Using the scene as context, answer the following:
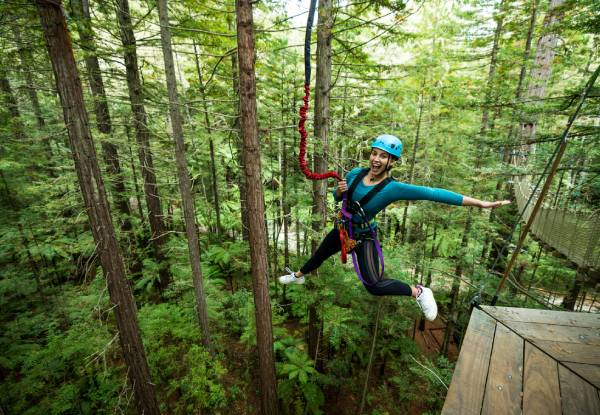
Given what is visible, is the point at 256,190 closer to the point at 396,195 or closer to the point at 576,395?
the point at 396,195

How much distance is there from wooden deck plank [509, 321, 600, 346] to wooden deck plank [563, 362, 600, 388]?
0.31 m

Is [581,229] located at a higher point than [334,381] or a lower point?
higher

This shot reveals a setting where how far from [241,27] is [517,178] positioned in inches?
437

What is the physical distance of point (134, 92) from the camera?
7.06 metres

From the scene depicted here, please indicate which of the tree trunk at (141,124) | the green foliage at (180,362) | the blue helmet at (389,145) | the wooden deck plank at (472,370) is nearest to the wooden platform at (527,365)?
the wooden deck plank at (472,370)

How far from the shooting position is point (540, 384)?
6.41ft

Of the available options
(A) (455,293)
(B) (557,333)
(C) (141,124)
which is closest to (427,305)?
(B) (557,333)

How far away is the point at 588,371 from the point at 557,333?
0.51 meters

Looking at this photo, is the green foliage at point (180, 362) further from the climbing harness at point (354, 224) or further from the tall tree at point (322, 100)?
the climbing harness at point (354, 224)

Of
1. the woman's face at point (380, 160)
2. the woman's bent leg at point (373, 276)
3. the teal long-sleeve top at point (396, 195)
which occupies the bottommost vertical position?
the woman's bent leg at point (373, 276)

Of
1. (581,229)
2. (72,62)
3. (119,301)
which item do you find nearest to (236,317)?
(119,301)

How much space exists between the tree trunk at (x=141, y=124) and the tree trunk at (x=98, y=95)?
0.63 metres

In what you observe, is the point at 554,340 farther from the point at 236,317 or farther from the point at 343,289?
the point at 236,317

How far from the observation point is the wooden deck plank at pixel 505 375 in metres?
1.79
